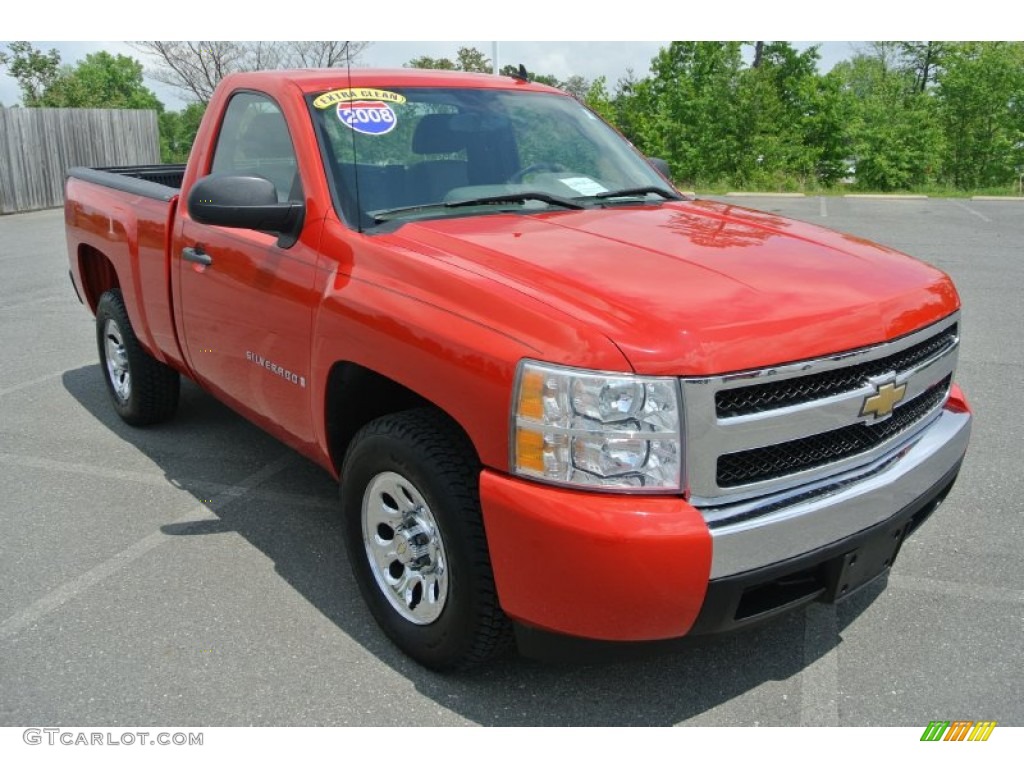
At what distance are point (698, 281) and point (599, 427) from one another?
0.62 metres

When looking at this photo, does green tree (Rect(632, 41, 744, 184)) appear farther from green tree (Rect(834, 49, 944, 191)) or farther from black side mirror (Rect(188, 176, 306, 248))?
black side mirror (Rect(188, 176, 306, 248))

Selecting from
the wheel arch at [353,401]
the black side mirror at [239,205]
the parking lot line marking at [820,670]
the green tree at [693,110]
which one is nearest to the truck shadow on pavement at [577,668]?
the parking lot line marking at [820,670]

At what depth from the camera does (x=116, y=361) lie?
5359mm

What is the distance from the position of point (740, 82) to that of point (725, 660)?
2398 centimetres

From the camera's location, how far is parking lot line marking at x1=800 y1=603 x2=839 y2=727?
8.95 ft

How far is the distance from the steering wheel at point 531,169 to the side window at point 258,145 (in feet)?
2.78

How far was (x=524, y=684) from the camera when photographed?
9.54ft

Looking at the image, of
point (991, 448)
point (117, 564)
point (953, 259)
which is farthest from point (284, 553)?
point (953, 259)

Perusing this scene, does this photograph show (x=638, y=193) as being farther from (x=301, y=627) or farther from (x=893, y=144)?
(x=893, y=144)

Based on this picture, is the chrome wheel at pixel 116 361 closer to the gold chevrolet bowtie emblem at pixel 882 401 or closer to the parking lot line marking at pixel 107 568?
the parking lot line marking at pixel 107 568

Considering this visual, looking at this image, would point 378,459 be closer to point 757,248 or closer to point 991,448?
point 757,248

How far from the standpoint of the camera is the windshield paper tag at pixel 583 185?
3.76 metres

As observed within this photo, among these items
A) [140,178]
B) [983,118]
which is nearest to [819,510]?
[140,178]

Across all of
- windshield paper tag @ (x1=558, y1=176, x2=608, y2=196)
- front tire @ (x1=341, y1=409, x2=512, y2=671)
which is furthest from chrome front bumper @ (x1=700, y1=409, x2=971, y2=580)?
windshield paper tag @ (x1=558, y1=176, x2=608, y2=196)
